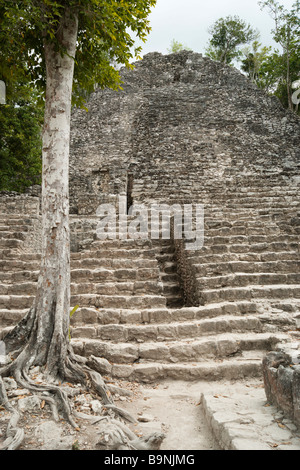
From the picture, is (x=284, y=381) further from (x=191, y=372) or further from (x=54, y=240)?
(x=54, y=240)

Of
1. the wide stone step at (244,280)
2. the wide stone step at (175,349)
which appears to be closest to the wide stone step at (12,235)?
the wide stone step at (175,349)

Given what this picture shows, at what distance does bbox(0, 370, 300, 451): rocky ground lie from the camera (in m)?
2.03

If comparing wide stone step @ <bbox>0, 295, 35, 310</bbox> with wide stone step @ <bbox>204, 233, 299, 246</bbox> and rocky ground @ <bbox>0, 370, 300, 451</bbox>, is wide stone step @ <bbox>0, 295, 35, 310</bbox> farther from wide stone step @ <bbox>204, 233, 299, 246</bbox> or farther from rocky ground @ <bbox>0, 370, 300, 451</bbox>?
wide stone step @ <bbox>204, 233, 299, 246</bbox>

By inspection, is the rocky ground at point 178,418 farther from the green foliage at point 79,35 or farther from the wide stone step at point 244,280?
the green foliage at point 79,35

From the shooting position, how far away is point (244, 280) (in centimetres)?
471

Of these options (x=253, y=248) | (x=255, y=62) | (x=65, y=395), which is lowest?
(x=65, y=395)

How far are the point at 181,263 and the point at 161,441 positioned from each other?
3435mm

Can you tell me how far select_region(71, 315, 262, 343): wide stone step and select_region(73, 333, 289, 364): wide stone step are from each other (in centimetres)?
18

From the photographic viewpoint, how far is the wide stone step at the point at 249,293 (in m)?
4.44

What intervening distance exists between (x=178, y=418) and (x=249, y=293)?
7.39 ft

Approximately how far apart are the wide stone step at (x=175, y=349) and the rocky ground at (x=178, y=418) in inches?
13.2

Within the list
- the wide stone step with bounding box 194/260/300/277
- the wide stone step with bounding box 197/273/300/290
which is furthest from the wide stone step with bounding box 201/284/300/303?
the wide stone step with bounding box 194/260/300/277

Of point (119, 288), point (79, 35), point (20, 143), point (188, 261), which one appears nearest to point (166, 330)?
point (119, 288)

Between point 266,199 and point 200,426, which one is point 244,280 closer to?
point 200,426
